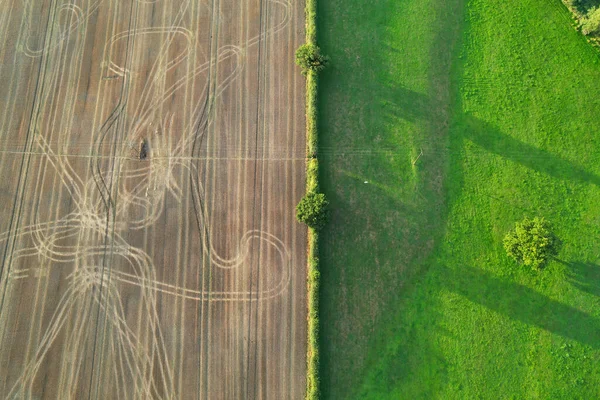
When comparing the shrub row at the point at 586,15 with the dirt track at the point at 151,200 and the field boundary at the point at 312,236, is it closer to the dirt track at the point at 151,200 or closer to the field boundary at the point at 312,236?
the field boundary at the point at 312,236

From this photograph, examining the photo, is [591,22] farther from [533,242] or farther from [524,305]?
[524,305]

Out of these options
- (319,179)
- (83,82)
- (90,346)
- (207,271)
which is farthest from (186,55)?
(90,346)

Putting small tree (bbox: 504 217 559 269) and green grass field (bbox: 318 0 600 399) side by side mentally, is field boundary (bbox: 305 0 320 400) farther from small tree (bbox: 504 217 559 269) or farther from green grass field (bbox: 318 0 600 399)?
small tree (bbox: 504 217 559 269)

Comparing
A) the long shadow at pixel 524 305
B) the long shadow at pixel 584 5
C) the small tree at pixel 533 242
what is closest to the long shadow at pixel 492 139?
the small tree at pixel 533 242

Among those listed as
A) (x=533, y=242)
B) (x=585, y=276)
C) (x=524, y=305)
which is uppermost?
(x=533, y=242)

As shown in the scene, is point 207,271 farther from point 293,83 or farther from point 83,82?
point 83,82

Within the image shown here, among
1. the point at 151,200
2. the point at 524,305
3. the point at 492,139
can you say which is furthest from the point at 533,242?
the point at 151,200

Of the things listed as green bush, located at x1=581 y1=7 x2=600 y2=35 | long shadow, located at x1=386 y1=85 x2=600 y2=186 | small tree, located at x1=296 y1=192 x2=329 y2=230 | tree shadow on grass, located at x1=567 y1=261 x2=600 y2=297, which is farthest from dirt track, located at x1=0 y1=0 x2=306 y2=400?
green bush, located at x1=581 y1=7 x2=600 y2=35
